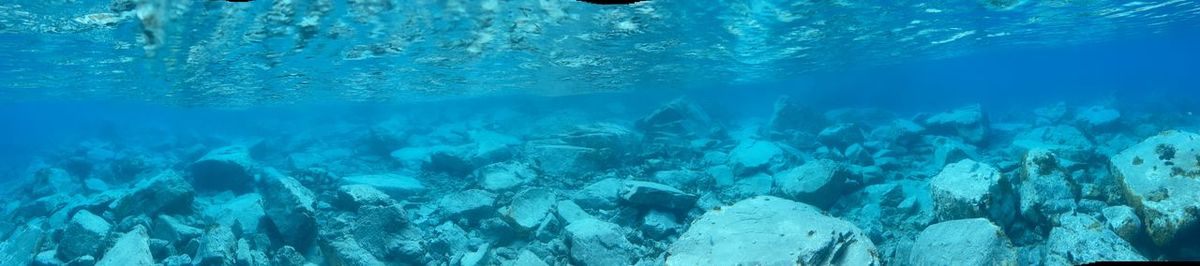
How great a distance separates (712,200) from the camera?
37.5 ft

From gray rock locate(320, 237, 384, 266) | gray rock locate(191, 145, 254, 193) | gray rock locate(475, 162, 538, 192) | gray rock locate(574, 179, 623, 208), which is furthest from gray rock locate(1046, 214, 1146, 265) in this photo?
gray rock locate(191, 145, 254, 193)

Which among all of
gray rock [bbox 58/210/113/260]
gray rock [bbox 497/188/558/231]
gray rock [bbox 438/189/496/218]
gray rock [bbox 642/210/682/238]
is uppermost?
gray rock [bbox 58/210/113/260]

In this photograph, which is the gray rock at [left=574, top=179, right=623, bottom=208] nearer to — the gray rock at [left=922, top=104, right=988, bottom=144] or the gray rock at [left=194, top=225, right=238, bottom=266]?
the gray rock at [left=194, top=225, right=238, bottom=266]

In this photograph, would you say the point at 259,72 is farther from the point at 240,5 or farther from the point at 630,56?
the point at 630,56

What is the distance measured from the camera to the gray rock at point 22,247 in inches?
353

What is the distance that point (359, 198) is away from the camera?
9805 mm

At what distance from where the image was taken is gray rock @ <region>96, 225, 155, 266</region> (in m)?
7.78

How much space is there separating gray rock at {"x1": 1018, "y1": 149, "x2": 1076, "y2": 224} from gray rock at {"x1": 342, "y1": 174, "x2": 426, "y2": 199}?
1162 centimetres

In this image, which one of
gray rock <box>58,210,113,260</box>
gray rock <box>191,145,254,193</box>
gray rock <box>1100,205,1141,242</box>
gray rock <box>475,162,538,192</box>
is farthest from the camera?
gray rock <box>191,145,254,193</box>

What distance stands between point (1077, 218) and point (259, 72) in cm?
2288

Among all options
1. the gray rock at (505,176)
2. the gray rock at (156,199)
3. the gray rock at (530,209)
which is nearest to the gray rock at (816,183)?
the gray rock at (530,209)

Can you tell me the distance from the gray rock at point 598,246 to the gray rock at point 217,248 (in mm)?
5026

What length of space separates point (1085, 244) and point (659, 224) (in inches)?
216

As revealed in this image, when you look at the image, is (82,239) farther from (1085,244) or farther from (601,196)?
(1085,244)
